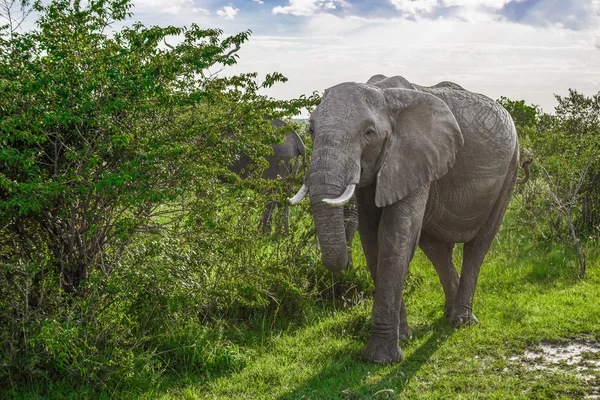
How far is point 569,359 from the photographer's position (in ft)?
20.4

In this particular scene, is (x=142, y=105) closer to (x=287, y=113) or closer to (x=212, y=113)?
(x=212, y=113)

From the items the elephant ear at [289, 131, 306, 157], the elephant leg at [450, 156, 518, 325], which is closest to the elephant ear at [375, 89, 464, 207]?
the elephant leg at [450, 156, 518, 325]

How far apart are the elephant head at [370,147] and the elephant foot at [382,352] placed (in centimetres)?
94

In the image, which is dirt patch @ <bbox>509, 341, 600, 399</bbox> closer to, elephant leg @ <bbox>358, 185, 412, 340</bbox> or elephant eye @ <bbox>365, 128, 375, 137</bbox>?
elephant leg @ <bbox>358, 185, 412, 340</bbox>

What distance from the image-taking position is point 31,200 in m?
4.76

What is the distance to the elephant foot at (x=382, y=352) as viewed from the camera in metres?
5.97

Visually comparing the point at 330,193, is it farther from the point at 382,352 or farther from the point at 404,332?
the point at 404,332

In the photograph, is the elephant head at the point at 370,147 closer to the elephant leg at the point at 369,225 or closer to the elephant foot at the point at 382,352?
the elephant leg at the point at 369,225

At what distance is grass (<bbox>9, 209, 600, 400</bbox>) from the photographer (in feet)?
18.0

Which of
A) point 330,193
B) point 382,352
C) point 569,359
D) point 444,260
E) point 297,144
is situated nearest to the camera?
point 330,193

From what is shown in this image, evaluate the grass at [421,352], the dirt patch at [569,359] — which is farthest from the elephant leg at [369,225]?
the dirt patch at [569,359]

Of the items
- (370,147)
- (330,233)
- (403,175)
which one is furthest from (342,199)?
(403,175)

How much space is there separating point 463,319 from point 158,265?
326 centimetres

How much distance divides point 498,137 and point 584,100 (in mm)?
8360
